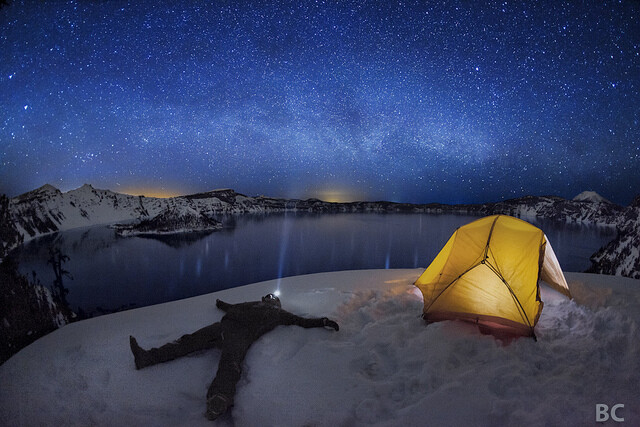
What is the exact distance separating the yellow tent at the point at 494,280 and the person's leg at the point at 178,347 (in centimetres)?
399

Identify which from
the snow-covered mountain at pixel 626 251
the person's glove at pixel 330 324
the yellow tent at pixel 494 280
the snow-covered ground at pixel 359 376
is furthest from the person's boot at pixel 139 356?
the snow-covered mountain at pixel 626 251

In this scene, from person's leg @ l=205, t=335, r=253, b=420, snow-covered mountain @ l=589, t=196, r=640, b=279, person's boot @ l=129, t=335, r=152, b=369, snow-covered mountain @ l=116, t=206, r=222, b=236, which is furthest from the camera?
snow-covered mountain @ l=116, t=206, r=222, b=236

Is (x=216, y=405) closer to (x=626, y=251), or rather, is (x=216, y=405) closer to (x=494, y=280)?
(x=494, y=280)

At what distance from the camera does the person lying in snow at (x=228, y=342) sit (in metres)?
3.37

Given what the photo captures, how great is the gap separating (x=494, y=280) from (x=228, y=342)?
505 cm

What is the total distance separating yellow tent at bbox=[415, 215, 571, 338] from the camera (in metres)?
4.99

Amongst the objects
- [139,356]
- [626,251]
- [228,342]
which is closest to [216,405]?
[228,342]

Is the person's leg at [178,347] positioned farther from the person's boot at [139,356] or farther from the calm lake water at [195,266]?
the calm lake water at [195,266]

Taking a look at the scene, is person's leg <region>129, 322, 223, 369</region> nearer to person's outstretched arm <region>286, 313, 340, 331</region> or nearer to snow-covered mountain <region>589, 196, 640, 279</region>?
person's outstretched arm <region>286, 313, 340, 331</region>

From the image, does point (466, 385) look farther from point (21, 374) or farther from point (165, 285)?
point (165, 285)

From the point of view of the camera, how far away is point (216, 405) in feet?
10.5

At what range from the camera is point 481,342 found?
4215mm

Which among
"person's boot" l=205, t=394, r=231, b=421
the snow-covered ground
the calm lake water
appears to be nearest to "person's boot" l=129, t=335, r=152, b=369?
the snow-covered ground

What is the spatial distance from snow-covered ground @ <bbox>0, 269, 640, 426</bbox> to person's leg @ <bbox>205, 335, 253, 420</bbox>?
0.17 metres
